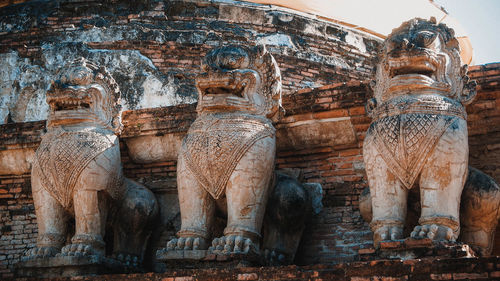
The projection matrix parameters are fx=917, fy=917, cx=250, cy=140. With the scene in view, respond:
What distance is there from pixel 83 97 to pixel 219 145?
1696 millimetres

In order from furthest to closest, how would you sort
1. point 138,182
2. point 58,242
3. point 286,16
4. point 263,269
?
1. point 286,16
2. point 138,182
3. point 58,242
4. point 263,269

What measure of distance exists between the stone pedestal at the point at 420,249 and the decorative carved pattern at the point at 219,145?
1.63m

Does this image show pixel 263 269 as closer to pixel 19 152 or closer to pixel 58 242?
pixel 58 242

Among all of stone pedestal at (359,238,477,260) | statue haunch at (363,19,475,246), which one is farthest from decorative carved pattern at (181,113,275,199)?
stone pedestal at (359,238,477,260)

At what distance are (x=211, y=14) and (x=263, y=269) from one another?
881 centimetres

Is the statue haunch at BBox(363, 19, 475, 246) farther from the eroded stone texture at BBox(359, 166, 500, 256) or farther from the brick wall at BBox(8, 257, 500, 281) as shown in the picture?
the brick wall at BBox(8, 257, 500, 281)

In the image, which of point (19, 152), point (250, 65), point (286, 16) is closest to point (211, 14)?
point (286, 16)

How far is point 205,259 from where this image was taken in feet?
26.9

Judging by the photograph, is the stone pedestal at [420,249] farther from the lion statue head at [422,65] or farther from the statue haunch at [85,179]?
the statue haunch at [85,179]

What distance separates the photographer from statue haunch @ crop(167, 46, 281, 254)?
27.9ft

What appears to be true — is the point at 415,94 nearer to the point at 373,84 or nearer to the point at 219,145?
the point at 373,84

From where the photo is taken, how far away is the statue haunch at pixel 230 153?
8.51 metres

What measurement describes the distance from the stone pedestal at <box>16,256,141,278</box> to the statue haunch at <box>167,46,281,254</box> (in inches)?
32.3

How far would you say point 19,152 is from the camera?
10797 mm
